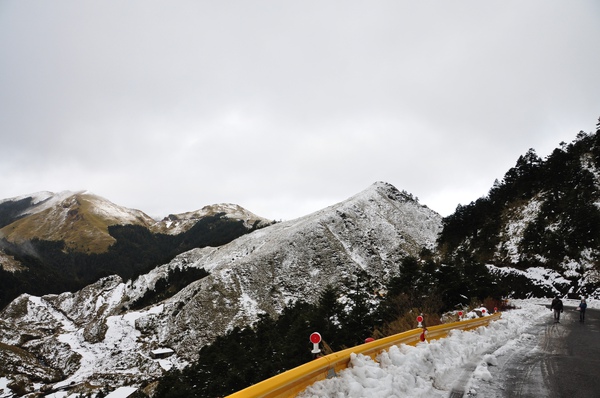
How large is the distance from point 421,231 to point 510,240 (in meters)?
67.0

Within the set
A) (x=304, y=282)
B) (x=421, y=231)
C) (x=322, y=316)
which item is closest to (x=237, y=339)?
(x=322, y=316)

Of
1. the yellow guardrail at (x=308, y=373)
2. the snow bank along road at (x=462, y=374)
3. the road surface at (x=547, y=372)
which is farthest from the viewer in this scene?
the road surface at (x=547, y=372)

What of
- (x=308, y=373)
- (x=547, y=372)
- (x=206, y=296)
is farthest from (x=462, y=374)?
(x=206, y=296)

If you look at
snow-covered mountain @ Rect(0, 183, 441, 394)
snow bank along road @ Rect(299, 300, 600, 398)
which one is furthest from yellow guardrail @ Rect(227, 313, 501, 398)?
snow-covered mountain @ Rect(0, 183, 441, 394)

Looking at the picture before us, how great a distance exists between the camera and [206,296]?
318ft

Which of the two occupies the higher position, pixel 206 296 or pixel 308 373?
pixel 308 373

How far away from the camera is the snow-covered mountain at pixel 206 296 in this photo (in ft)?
294

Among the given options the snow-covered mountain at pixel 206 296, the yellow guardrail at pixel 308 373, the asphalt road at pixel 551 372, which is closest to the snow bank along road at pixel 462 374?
the asphalt road at pixel 551 372

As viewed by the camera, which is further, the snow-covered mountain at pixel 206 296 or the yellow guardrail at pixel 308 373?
the snow-covered mountain at pixel 206 296

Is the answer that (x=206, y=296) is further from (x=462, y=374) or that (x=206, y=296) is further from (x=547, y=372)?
(x=547, y=372)

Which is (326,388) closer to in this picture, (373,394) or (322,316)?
(373,394)

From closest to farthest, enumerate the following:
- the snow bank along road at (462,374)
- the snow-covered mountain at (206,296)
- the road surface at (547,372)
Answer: the snow bank along road at (462,374)
the road surface at (547,372)
the snow-covered mountain at (206,296)

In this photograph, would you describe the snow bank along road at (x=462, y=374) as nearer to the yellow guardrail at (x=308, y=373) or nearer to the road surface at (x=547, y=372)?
the road surface at (x=547, y=372)

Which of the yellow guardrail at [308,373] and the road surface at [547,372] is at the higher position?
the yellow guardrail at [308,373]
